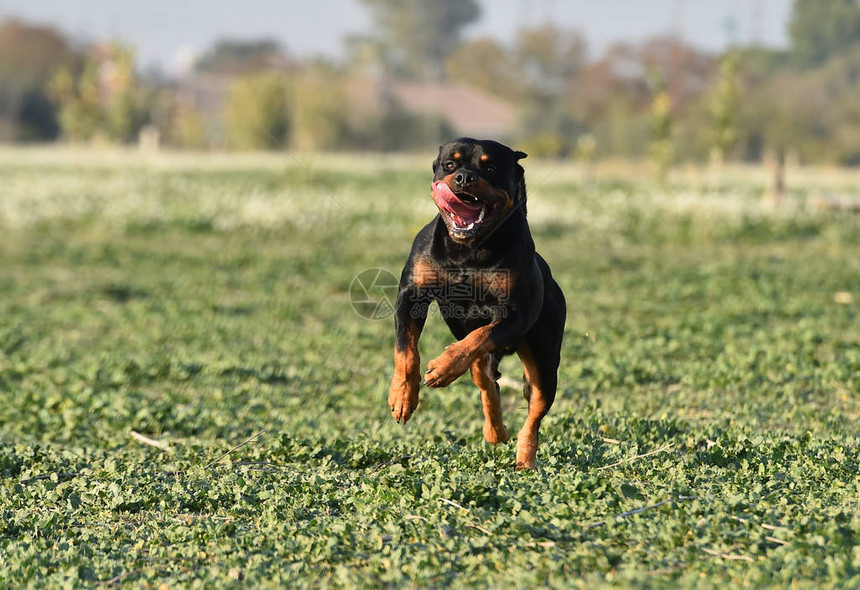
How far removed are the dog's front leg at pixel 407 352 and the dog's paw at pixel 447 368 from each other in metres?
0.26

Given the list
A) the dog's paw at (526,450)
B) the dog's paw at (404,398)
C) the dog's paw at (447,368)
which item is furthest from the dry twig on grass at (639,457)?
the dog's paw at (447,368)

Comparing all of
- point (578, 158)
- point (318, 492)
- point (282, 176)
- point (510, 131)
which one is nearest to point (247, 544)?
point (318, 492)

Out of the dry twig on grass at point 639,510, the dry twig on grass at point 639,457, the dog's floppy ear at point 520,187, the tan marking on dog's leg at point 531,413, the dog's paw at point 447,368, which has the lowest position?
the dry twig on grass at point 639,457

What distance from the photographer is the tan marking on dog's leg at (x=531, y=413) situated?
535cm

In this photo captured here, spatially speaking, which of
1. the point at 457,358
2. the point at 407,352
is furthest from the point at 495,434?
the point at 457,358

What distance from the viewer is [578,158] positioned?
37750mm

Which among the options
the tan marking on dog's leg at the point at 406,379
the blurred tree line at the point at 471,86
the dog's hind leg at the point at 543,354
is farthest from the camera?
the blurred tree line at the point at 471,86

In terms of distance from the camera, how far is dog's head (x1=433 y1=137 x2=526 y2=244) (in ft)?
15.4

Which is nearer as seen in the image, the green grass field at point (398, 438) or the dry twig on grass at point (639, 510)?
the green grass field at point (398, 438)

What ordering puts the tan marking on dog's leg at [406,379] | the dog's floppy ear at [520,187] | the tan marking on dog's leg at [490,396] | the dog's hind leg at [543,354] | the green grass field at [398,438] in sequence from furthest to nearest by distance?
the tan marking on dog's leg at [490,396]
the dog's hind leg at [543,354]
the dog's floppy ear at [520,187]
the tan marking on dog's leg at [406,379]
the green grass field at [398,438]

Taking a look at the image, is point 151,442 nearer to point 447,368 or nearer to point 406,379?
point 406,379

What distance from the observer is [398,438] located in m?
6.94

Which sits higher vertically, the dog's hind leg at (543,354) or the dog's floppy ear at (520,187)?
the dog's floppy ear at (520,187)

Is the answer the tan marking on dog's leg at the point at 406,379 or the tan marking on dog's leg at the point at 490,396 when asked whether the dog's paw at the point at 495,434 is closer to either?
the tan marking on dog's leg at the point at 490,396
